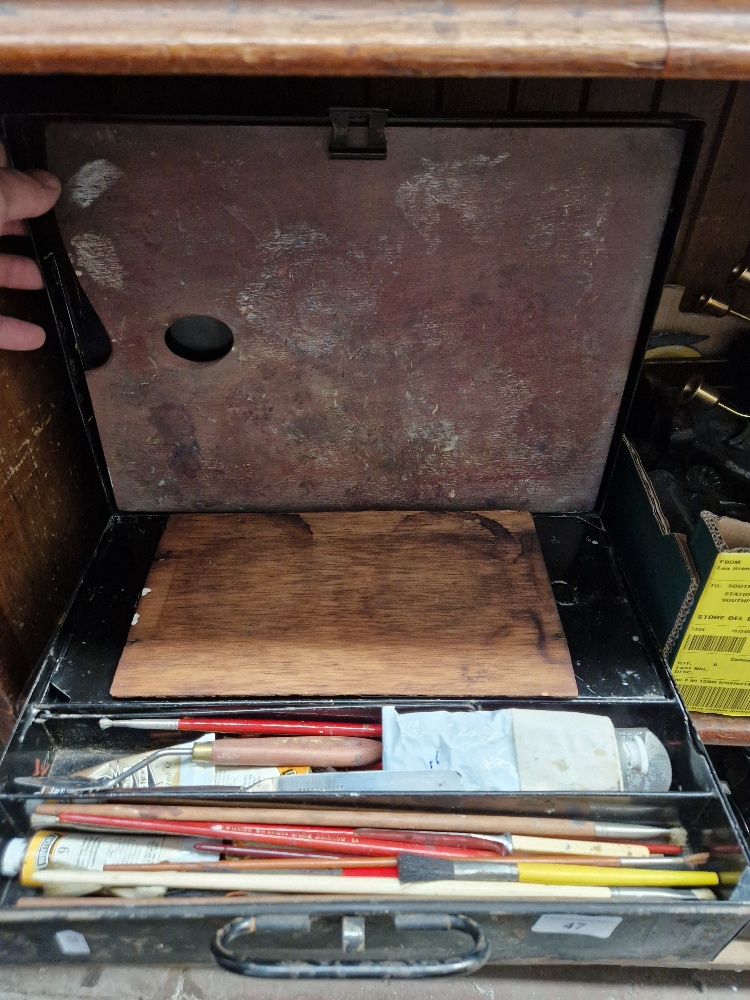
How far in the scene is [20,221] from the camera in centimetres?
68

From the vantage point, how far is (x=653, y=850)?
0.59 m

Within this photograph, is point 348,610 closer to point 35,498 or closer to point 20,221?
point 35,498

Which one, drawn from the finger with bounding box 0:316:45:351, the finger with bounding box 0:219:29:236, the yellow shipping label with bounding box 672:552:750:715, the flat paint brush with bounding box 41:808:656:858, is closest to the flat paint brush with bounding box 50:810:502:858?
the flat paint brush with bounding box 41:808:656:858

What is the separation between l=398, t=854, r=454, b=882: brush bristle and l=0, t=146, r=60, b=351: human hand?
605 millimetres

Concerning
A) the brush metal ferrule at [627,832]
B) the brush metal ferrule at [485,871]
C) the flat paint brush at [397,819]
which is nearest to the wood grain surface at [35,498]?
the flat paint brush at [397,819]

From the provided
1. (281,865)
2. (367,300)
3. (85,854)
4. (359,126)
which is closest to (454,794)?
(281,865)

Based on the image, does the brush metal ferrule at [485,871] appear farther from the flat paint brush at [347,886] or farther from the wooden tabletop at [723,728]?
the wooden tabletop at [723,728]

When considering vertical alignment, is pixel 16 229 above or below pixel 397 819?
above

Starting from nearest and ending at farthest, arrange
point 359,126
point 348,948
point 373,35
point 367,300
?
point 373,35 → point 348,948 → point 359,126 → point 367,300

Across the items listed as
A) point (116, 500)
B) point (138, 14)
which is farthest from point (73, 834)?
point (138, 14)

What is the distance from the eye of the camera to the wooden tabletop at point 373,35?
38 centimetres

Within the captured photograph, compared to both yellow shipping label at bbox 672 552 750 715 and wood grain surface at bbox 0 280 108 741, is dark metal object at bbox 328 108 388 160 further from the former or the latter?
yellow shipping label at bbox 672 552 750 715

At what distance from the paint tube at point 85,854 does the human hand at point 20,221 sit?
0.46 meters

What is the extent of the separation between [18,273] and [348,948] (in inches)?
26.8
